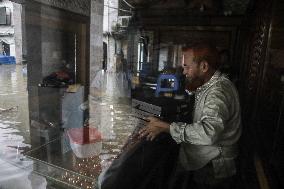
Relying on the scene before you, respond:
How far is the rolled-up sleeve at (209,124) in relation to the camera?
1.32 metres

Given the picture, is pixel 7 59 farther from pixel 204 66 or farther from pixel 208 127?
pixel 208 127

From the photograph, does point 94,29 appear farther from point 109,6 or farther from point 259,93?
point 259,93

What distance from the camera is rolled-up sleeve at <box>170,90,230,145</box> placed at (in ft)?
4.33

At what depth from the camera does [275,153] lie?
3.24 metres

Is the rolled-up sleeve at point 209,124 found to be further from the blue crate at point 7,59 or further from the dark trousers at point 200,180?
the blue crate at point 7,59

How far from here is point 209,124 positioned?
1.32 m

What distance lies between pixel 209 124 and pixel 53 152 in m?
1.15

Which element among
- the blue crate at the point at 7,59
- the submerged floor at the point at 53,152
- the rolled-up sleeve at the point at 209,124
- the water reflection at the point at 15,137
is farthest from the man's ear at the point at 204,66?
the blue crate at the point at 7,59

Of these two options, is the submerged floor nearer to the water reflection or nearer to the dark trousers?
the water reflection

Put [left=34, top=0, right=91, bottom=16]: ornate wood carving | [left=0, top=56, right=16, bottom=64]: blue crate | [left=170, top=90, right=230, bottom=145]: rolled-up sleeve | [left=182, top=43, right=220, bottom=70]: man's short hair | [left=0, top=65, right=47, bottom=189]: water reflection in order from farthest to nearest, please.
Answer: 1. [left=34, top=0, right=91, bottom=16]: ornate wood carving
2. [left=0, top=56, right=16, bottom=64]: blue crate
3. [left=0, top=65, right=47, bottom=189]: water reflection
4. [left=182, top=43, right=220, bottom=70]: man's short hair
5. [left=170, top=90, right=230, bottom=145]: rolled-up sleeve

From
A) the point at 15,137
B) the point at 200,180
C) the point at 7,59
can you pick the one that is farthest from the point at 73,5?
the point at 200,180

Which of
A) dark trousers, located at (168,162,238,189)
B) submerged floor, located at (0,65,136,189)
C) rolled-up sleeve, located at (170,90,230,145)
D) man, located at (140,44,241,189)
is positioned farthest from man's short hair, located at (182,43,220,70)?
submerged floor, located at (0,65,136,189)

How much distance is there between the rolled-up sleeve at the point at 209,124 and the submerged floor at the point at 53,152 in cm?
58

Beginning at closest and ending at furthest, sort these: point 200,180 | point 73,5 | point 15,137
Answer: point 200,180 < point 15,137 < point 73,5
